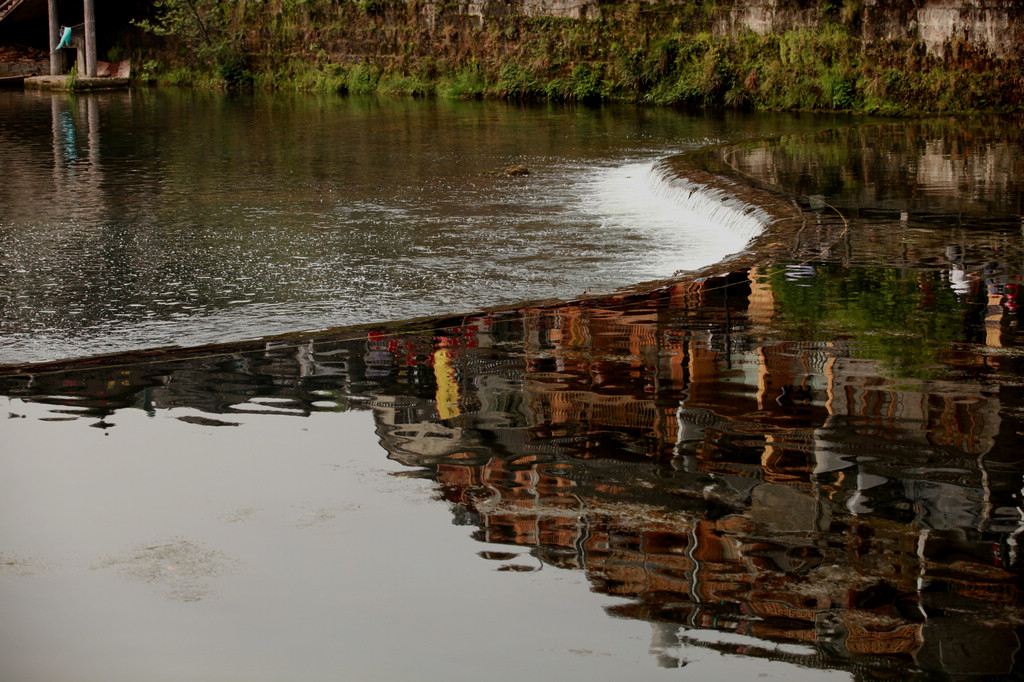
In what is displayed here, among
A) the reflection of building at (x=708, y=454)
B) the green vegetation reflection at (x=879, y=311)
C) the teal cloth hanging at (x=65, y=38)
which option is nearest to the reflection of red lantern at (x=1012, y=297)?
the green vegetation reflection at (x=879, y=311)

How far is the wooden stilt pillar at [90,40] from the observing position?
30.7 metres

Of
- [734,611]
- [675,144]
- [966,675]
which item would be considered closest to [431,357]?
[734,611]

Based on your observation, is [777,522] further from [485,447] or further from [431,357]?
[431,357]

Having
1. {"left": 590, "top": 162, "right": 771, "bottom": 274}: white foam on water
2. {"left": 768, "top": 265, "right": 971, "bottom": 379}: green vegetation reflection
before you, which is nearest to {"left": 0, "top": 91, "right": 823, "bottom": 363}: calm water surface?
{"left": 590, "top": 162, "right": 771, "bottom": 274}: white foam on water

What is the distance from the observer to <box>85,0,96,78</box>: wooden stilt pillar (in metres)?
30.7

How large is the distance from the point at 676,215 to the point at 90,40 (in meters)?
23.6

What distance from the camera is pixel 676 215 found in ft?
40.7

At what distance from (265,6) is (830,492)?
29600 mm

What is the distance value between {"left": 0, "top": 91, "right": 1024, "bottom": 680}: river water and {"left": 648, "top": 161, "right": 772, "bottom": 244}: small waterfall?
0.18 ft

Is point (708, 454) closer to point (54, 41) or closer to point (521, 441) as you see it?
point (521, 441)

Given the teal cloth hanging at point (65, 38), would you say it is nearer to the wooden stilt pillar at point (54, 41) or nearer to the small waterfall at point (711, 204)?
the wooden stilt pillar at point (54, 41)

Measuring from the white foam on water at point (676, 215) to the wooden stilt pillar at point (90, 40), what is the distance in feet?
67.9

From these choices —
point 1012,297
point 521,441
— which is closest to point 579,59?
point 1012,297

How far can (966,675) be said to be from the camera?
3.38 meters
